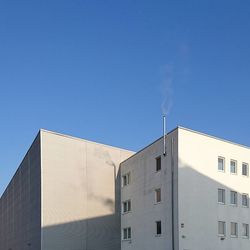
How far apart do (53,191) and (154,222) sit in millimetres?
10905

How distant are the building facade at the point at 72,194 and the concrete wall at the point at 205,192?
1329 centimetres

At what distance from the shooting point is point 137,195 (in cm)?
4041

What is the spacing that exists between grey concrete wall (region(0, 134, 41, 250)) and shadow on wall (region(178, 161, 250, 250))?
15363 millimetres

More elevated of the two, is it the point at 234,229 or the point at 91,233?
the point at 234,229

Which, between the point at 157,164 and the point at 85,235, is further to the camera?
the point at 85,235

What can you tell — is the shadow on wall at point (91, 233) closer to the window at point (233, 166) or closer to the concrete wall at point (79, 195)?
the concrete wall at point (79, 195)

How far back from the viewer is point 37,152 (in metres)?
43.4

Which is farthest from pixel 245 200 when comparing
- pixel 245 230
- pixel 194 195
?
pixel 194 195

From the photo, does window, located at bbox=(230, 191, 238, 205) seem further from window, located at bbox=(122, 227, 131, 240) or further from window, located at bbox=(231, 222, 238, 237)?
window, located at bbox=(122, 227, 131, 240)

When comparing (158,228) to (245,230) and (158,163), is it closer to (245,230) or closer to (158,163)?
(158,163)

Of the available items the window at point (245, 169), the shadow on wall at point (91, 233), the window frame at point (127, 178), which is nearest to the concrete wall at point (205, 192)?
the window at point (245, 169)

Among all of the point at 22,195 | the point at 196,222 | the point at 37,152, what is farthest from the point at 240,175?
the point at 22,195

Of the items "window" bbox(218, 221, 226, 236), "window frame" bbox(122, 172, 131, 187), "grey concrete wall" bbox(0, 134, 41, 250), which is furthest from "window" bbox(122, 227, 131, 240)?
"window" bbox(218, 221, 226, 236)

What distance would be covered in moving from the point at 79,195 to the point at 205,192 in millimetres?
14070
